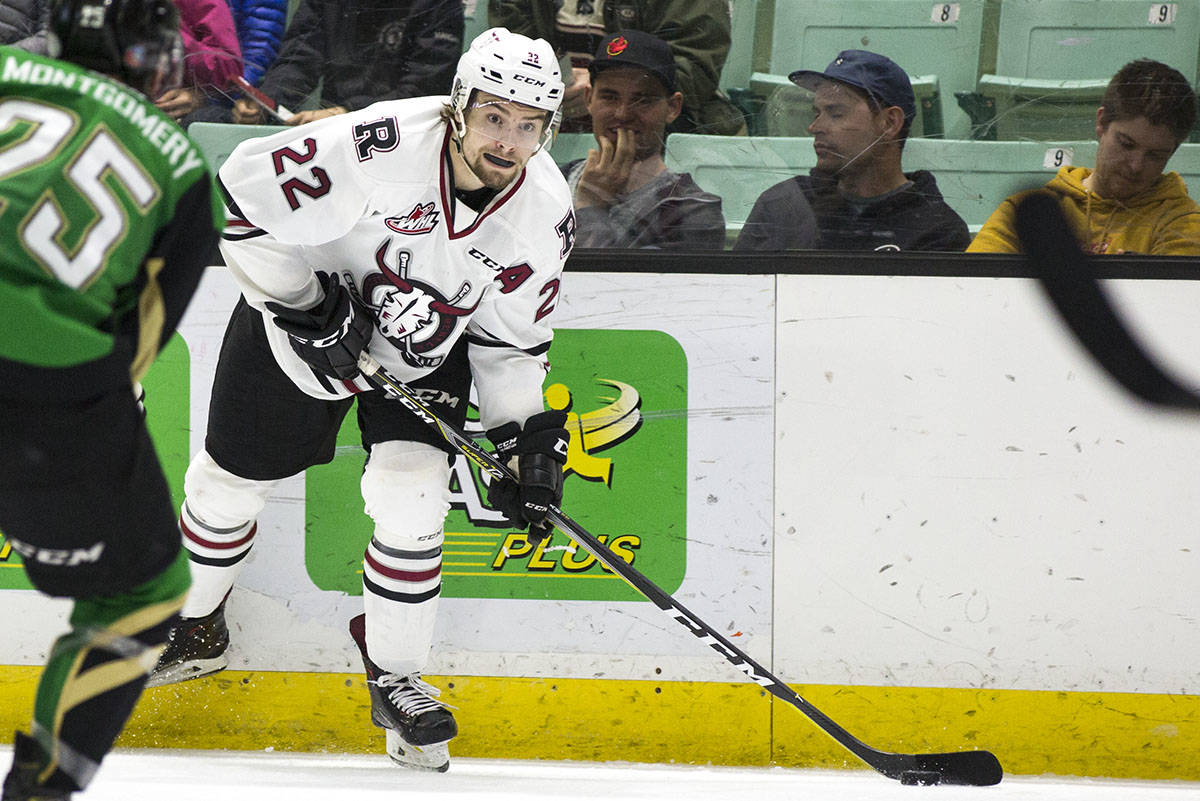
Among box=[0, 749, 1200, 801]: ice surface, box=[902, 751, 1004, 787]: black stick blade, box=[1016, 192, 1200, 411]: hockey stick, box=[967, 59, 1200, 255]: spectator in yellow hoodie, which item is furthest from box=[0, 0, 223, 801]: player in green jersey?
box=[967, 59, 1200, 255]: spectator in yellow hoodie

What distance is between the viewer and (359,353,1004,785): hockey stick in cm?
224

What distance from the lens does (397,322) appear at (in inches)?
87.0

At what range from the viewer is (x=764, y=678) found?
229 centimetres

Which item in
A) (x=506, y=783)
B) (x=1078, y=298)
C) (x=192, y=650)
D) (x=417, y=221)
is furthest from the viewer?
(x=192, y=650)

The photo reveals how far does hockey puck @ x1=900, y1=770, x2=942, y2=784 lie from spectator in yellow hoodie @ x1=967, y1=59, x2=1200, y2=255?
1024 mm

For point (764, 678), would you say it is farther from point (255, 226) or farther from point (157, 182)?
point (157, 182)

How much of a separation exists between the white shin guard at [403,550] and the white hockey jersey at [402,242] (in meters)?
0.16

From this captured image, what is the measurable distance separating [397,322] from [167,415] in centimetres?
65

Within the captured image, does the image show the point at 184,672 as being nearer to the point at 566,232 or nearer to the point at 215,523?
the point at 215,523

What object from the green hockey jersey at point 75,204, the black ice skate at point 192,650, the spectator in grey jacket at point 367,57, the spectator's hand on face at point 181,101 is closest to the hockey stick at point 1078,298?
the green hockey jersey at point 75,204

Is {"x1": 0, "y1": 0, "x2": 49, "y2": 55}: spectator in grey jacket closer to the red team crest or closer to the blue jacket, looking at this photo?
the blue jacket

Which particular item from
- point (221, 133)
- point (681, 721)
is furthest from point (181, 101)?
point (681, 721)

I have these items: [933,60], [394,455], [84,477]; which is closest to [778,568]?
[394,455]

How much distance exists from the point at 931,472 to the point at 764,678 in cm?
55
